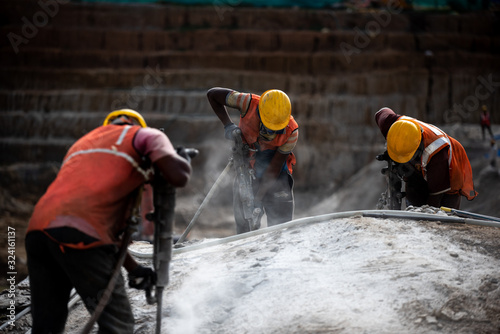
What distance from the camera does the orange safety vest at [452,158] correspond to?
4648 mm

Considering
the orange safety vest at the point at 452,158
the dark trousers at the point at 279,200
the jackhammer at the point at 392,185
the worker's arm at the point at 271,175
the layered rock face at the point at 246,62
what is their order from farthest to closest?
the layered rock face at the point at 246,62
the dark trousers at the point at 279,200
the worker's arm at the point at 271,175
the jackhammer at the point at 392,185
the orange safety vest at the point at 452,158

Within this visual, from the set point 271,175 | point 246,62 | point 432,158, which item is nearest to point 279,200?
point 271,175

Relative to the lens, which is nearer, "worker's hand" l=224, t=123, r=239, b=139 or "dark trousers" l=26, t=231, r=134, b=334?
"dark trousers" l=26, t=231, r=134, b=334

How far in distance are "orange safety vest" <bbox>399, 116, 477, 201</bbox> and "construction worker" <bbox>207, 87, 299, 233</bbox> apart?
3.71ft

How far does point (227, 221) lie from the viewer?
42.9 feet

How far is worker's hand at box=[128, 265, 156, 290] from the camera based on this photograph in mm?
3061

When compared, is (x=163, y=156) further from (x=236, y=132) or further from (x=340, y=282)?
(x=236, y=132)

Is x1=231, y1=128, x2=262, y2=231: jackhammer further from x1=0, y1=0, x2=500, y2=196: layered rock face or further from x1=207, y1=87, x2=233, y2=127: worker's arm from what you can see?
x1=0, y1=0, x2=500, y2=196: layered rock face

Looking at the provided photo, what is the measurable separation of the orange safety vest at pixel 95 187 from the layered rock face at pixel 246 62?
12466 millimetres

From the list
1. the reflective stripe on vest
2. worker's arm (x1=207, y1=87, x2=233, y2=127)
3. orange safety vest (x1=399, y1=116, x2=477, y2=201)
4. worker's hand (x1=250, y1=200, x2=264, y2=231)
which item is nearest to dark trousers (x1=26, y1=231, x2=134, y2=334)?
the reflective stripe on vest

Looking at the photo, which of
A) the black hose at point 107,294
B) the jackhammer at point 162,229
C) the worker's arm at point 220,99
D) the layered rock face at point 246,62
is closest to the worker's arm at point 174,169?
the jackhammer at point 162,229

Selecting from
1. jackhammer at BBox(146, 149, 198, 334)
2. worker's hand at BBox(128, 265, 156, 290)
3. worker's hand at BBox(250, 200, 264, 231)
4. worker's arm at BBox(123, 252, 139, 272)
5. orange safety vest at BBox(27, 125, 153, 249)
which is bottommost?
worker's hand at BBox(250, 200, 264, 231)

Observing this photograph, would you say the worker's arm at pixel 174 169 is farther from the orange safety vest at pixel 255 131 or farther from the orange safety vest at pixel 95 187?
the orange safety vest at pixel 255 131

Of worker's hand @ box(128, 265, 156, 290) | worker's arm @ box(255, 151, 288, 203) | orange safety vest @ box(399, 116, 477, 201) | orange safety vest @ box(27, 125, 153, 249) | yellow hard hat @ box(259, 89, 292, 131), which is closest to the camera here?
orange safety vest @ box(27, 125, 153, 249)
